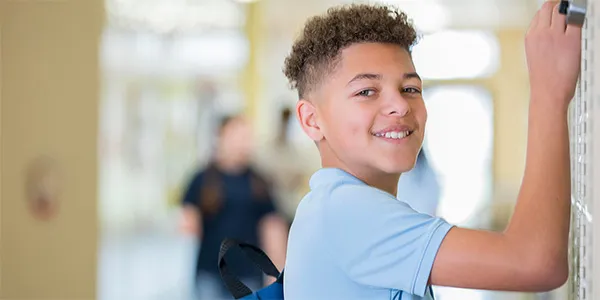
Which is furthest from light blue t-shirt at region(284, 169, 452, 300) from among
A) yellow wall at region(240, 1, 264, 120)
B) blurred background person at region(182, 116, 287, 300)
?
yellow wall at region(240, 1, 264, 120)

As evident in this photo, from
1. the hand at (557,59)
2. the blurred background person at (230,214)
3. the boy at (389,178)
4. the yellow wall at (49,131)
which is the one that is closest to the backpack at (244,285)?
the boy at (389,178)

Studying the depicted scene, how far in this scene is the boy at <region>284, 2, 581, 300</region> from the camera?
2.30 feet

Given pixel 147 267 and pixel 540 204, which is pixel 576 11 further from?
pixel 147 267

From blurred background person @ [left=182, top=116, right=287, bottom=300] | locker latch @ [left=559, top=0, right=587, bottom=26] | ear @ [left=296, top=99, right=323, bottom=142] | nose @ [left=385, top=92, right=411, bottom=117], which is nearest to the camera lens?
locker latch @ [left=559, top=0, right=587, bottom=26]

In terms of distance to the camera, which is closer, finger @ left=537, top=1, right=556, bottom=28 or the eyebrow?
finger @ left=537, top=1, right=556, bottom=28

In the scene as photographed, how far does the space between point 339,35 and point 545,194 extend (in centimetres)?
35

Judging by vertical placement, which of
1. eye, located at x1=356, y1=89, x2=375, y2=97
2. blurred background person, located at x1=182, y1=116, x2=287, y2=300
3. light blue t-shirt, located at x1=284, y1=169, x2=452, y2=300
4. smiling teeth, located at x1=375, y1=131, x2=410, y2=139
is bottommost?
blurred background person, located at x1=182, y1=116, x2=287, y2=300

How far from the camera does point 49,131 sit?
15.6 feet

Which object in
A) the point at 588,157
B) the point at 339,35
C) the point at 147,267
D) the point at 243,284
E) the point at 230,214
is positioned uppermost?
the point at 339,35

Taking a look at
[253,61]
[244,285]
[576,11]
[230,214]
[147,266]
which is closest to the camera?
[576,11]

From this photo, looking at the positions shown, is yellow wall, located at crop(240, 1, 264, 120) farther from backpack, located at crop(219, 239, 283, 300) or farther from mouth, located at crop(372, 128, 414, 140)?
mouth, located at crop(372, 128, 414, 140)

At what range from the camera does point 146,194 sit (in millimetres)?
5207

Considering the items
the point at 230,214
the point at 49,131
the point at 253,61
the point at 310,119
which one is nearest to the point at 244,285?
the point at 310,119

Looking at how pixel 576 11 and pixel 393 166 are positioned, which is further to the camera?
pixel 393 166
